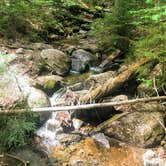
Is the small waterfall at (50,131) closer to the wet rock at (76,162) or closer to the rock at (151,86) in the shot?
the wet rock at (76,162)

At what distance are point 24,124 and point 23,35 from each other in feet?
19.3

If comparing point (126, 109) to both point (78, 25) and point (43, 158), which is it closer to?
point (43, 158)

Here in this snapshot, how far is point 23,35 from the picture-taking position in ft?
38.1

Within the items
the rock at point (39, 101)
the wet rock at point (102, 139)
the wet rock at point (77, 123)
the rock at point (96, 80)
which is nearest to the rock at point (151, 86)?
the rock at point (96, 80)

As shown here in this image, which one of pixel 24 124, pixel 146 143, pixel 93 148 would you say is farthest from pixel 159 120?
pixel 24 124

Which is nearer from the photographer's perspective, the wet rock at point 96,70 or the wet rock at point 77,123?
the wet rock at point 77,123

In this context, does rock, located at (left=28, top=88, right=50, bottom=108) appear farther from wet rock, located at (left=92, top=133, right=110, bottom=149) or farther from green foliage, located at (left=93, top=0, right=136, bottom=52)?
green foliage, located at (left=93, top=0, right=136, bottom=52)

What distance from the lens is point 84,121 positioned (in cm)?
762

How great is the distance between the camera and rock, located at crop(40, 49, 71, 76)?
10.1 metres

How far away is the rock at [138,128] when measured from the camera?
6934 mm

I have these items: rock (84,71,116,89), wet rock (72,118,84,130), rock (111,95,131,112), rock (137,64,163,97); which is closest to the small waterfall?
wet rock (72,118,84,130)

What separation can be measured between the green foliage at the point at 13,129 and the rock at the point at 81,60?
4.37m

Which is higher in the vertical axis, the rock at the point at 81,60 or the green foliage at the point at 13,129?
the rock at the point at 81,60

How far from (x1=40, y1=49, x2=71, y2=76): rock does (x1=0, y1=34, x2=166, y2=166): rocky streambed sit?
20cm
